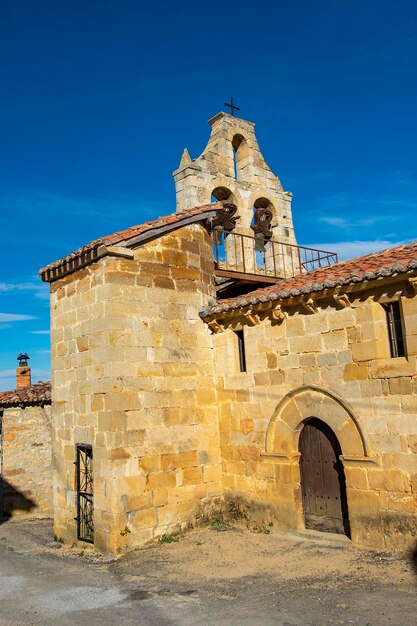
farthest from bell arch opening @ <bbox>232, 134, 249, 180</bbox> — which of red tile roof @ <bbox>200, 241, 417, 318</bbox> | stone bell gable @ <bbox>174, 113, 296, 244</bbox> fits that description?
red tile roof @ <bbox>200, 241, 417, 318</bbox>

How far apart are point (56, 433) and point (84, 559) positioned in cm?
233

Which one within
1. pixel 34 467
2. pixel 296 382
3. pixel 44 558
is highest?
pixel 296 382

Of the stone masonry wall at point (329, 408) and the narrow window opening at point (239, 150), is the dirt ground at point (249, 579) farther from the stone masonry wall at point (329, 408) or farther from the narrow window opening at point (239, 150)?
the narrow window opening at point (239, 150)

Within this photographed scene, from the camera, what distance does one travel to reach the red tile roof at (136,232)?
874 centimetres

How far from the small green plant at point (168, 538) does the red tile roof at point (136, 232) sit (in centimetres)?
457

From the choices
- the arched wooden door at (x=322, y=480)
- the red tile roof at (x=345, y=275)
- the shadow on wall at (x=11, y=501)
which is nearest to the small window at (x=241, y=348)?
the red tile roof at (x=345, y=275)

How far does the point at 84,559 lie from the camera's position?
26.6 ft

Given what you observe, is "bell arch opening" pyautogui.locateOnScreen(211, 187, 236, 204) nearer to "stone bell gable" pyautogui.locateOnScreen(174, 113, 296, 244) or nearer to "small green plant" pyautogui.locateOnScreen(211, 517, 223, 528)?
"stone bell gable" pyautogui.locateOnScreen(174, 113, 296, 244)

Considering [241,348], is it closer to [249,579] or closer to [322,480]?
[322,480]

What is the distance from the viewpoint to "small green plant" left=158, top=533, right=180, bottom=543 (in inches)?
336

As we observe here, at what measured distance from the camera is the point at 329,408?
7949mm

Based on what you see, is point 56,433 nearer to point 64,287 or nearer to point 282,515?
point 64,287

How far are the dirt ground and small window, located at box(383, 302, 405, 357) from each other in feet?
8.53

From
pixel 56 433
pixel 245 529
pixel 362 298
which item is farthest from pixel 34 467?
pixel 362 298
